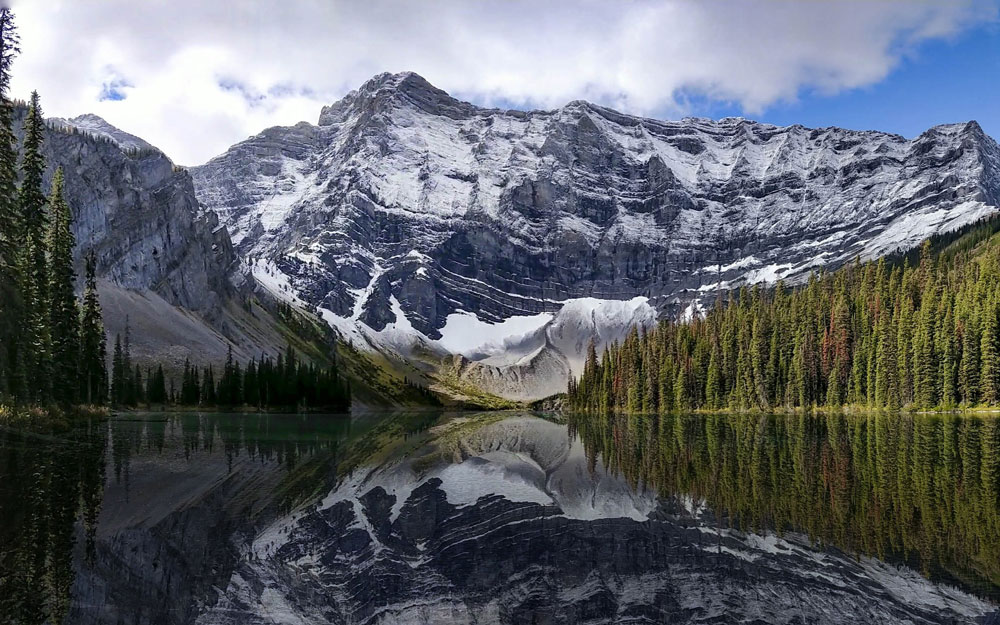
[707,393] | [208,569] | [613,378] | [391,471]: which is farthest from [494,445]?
[613,378]

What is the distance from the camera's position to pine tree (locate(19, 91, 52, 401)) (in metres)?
57.8

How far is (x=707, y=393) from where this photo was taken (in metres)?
132

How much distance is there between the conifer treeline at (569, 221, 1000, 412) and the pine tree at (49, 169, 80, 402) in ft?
300

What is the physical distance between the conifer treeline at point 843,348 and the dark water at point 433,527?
54256mm

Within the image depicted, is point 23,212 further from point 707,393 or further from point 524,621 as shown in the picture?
point 707,393

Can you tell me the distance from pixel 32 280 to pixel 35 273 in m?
1.75

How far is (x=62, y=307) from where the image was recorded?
2904 inches

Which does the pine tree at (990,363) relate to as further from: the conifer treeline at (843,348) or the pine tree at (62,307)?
the pine tree at (62,307)

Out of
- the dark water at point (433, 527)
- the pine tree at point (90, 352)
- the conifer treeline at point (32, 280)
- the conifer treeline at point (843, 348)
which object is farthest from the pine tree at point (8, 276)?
the conifer treeline at point (843, 348)

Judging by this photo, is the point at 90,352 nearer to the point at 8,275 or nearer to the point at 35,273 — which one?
the point at 35,273

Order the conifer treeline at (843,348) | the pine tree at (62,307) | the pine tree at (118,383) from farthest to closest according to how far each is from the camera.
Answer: the pine tree at (118,383), the conifer treeline at (843,348), the pine tree at (62,307)

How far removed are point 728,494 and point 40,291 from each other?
184 ft

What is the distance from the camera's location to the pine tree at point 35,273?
57.8 meters

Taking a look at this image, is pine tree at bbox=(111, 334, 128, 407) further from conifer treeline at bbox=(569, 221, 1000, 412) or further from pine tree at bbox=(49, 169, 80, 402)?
conifer treeline at bbox=(569, 221, 1000, 412)
